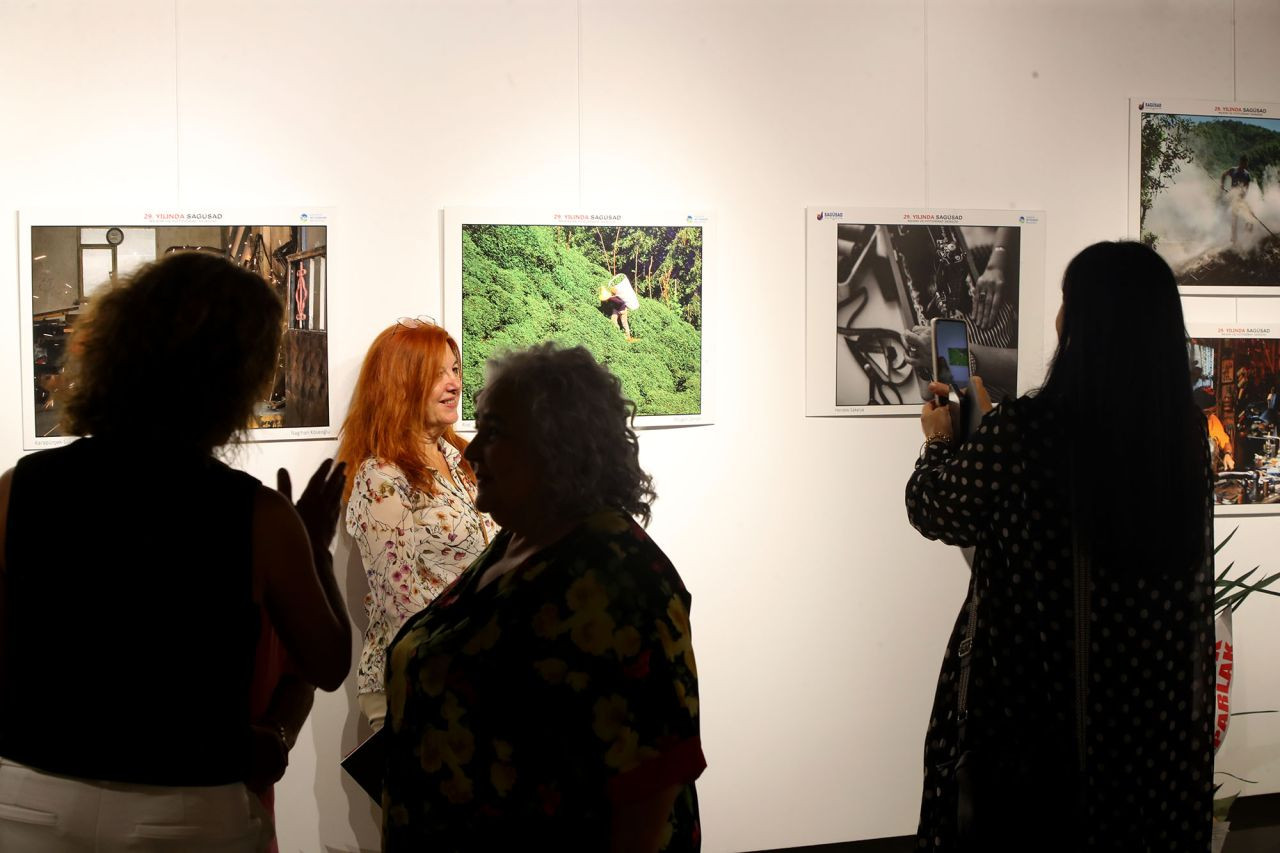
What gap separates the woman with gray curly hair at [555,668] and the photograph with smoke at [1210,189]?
3259 millimetres

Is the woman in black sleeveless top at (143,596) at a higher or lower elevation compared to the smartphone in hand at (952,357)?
lower

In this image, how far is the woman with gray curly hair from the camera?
5.24 ft

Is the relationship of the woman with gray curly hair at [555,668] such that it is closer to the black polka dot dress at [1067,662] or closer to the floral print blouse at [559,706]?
the floral print blouse at [559,706]

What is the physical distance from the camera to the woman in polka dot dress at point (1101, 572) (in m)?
2.05

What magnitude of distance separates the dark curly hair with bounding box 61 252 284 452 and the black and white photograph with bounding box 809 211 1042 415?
2.63 meters

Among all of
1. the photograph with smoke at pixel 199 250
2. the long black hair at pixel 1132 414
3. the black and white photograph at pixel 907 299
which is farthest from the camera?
the black and white photograph at pixel 907 299

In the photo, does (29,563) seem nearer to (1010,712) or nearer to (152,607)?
(152,607)

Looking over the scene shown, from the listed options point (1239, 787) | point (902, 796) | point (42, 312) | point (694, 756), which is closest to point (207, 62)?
point (42, 312)

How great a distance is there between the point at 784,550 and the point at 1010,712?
1930 mm

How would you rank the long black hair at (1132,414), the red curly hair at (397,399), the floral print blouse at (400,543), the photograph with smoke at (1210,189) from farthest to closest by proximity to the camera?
the photograph with smoke at (1210,189) < the red curly hair at (397,399) < the floral print blouse at (400,543) < the long black hair at (1132,414)

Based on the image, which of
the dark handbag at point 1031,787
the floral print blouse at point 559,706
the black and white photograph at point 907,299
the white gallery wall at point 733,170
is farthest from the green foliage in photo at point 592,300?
the floral print blouse at point 559,706

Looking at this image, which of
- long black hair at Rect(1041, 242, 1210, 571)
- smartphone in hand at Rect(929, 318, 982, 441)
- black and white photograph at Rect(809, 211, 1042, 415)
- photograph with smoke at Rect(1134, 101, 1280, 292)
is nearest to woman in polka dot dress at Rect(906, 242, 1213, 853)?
long black hair at Rect(1041, 242, 1210, 571)

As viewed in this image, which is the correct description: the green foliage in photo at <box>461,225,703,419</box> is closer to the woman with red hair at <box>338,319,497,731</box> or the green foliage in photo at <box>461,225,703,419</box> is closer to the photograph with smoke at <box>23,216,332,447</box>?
the woman with red hair at <box>338,319,497,731</box>

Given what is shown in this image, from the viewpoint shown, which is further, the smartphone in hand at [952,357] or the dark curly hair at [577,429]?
the smartphone in hand at [952,357]
